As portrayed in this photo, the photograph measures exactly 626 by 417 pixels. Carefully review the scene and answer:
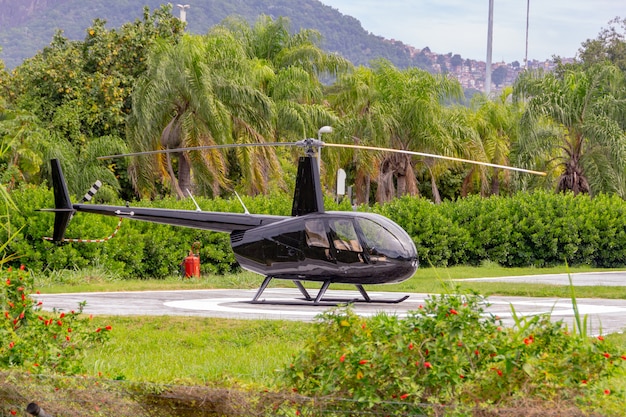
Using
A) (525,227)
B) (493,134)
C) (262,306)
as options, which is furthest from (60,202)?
(493,134)

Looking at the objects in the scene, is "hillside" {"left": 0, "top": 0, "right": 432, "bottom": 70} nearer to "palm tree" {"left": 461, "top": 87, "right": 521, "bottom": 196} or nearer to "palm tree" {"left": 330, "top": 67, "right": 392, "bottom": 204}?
"palm tree" {"left": 461, "top": 87, "right": 521, "bottom": 196}

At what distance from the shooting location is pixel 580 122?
97.5ft

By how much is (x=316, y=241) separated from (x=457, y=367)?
821cm

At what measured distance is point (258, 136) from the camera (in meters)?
27.9

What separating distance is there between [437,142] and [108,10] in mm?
175097

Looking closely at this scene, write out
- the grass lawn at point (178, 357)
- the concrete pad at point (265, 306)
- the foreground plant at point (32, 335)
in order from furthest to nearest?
the concrete pad at point (265, 306), the foreground plant at point (32, 335), the grass lawn at point (178, 357)

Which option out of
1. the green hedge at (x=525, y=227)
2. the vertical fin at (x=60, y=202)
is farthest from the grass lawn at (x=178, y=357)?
the green hedge at (x=525, y=227)

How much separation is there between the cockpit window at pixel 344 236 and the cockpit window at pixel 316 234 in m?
0.14

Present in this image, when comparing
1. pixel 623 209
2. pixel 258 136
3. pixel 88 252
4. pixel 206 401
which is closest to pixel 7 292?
pixel 206 401

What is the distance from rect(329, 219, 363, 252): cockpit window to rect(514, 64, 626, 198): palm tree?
58.4 feet

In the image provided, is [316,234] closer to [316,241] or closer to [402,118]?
[316,241]

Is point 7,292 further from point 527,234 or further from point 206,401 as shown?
point 527,234

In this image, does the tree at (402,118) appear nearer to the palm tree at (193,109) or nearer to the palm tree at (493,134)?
the palm tree at (493,134)

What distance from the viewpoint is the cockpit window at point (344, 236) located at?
1304 centimetres
